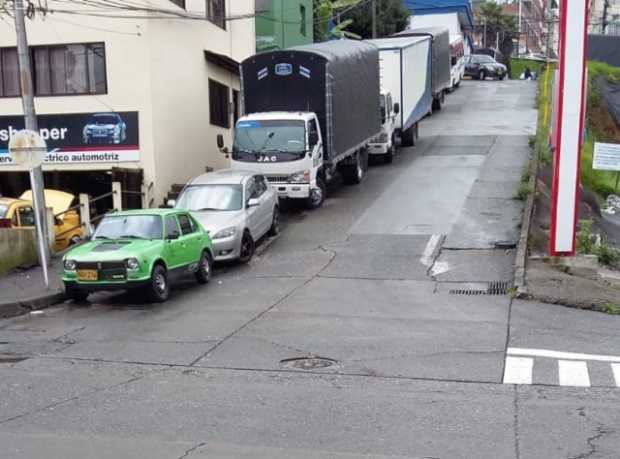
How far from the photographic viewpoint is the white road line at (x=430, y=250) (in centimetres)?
1784

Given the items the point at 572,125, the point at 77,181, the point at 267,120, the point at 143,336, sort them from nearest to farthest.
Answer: the point at 143,336 < the point at 572,125 < the point at 267,120 < the point at 77,181

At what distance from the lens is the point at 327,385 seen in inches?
371

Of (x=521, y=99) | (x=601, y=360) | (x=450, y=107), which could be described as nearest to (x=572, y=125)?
(x=601, y=360)

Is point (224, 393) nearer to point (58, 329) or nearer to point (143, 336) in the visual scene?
point (143, 336)

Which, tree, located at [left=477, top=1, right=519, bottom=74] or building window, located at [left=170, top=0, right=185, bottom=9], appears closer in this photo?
building window, located at [left=170, top=0, right=185, bottom=9]

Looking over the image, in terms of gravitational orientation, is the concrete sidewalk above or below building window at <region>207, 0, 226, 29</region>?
below

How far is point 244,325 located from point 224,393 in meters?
3.66

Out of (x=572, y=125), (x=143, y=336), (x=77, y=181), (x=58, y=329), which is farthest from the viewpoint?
(x=77, y=181)

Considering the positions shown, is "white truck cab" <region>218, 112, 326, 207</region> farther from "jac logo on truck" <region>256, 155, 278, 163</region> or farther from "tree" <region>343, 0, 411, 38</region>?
"tree" <region>343, 0, 411, 38</region>

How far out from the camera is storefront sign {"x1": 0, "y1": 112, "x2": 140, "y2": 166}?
24422 mm

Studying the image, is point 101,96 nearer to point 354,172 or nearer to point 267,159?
point 267,159

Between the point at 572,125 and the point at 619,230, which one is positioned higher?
the point at 572,125

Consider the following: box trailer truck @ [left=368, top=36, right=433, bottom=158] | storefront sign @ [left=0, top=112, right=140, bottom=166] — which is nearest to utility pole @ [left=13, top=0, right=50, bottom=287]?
storefront sign @ [left=0, top=112, right=140, bottom=166]

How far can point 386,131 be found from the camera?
3042 centimetres
